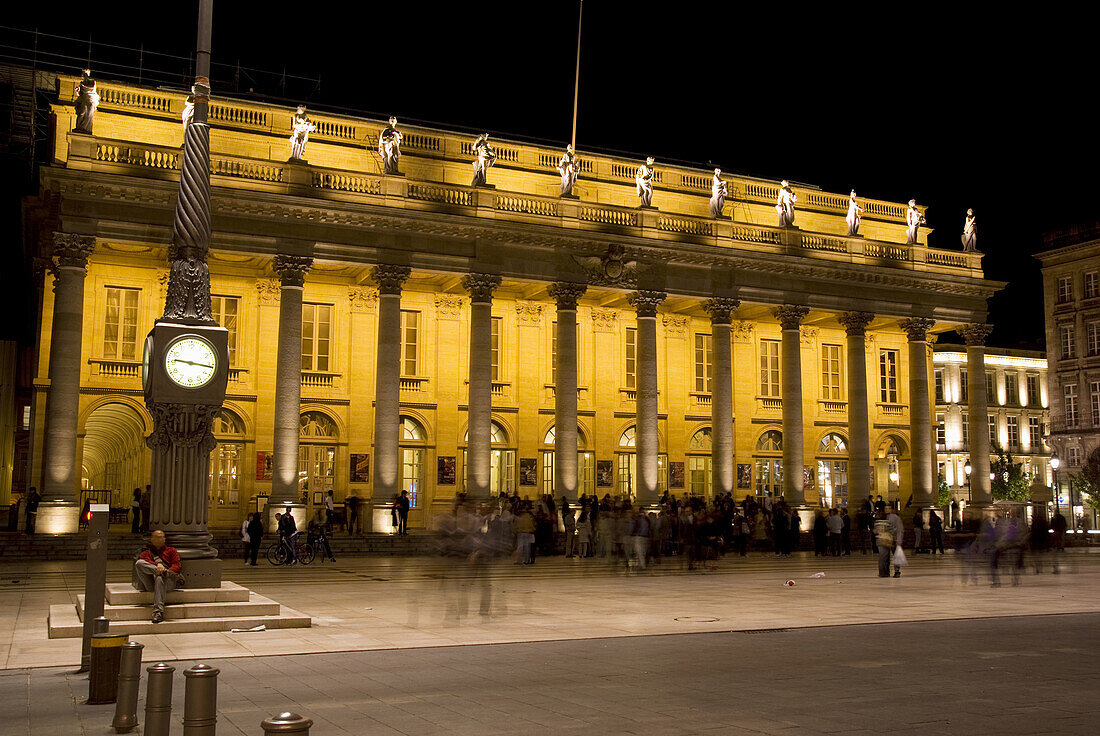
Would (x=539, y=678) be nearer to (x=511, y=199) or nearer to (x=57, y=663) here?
(x=57, y=663)

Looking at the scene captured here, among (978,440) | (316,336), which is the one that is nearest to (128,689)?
(316,336)

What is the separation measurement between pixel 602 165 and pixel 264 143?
13569 millimetres

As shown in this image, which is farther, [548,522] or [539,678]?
[548,522]

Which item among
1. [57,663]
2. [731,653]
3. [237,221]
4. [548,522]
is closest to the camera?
[57,663]

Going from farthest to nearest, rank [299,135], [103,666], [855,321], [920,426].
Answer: [920,426], [855,321], [299,135], [103,666]

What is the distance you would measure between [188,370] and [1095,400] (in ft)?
203

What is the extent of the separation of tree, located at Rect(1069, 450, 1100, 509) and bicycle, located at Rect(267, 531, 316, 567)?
4658 cm

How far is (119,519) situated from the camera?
36969mm

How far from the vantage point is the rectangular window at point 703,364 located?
46.5m

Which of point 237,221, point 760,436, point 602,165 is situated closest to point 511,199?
point 602,165

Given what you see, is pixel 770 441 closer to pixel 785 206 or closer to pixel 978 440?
pixel 978 440

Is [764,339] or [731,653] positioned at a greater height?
[764,339]

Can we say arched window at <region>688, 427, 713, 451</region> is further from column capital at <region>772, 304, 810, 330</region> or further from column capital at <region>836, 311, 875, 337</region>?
column capital at <region>836, 311, 875, 337</region>

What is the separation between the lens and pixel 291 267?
117 feet
